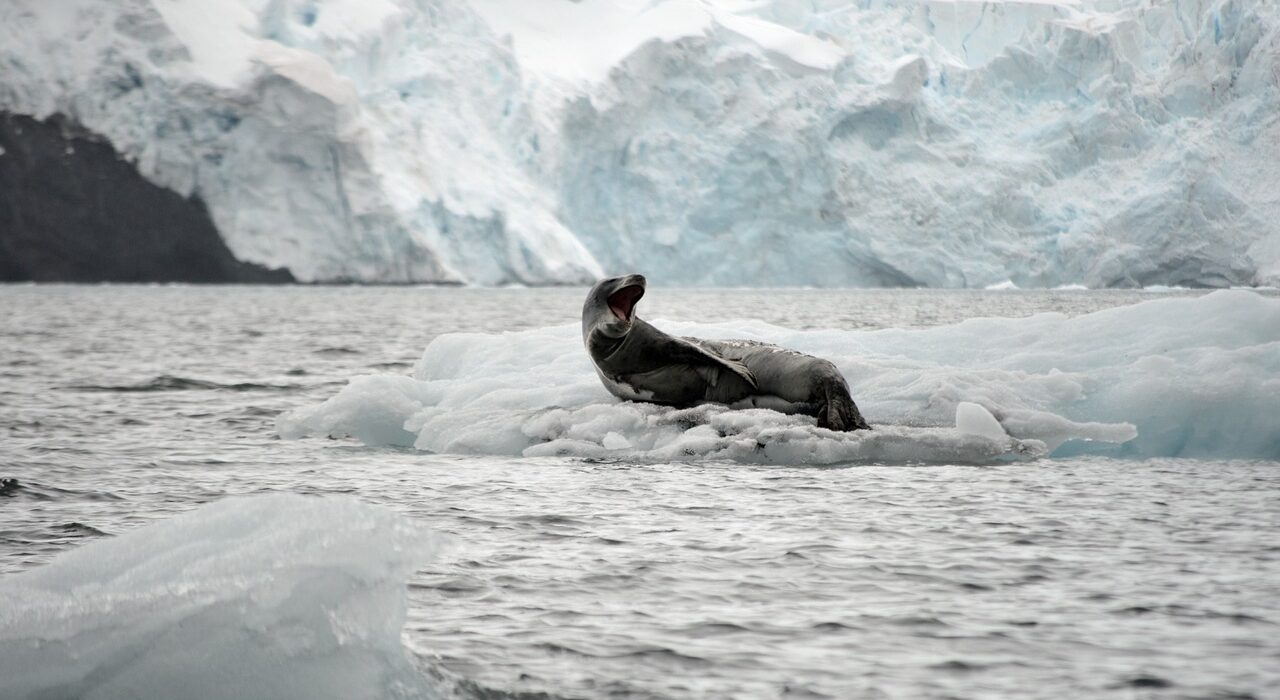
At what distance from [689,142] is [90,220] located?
2528 cm

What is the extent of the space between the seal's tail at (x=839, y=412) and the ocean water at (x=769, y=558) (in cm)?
56

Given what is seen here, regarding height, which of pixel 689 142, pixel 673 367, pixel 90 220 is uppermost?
pixel 689 142

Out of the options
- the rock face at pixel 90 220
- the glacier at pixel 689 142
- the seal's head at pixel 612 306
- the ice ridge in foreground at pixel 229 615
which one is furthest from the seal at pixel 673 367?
the rock face at pixel 90 220

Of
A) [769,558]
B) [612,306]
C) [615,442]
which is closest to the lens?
[769,558]

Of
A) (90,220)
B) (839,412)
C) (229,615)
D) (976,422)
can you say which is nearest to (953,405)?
(976,422)

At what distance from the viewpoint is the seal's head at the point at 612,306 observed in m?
8.51

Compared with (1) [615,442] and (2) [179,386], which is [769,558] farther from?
(2) [179,386]

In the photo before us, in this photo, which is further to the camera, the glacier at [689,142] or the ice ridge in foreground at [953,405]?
the glacier at [689,142]

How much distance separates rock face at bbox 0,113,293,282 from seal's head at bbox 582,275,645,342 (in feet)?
151

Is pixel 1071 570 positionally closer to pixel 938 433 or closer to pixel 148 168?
pixel 938 433

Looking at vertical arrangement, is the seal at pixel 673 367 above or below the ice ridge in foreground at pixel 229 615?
above

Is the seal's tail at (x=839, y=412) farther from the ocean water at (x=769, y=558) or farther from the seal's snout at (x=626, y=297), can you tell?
the seal's snout at (x=626, y=297)

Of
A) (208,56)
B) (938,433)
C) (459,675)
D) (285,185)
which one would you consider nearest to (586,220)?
(285,185)

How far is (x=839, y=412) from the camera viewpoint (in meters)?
7.74
